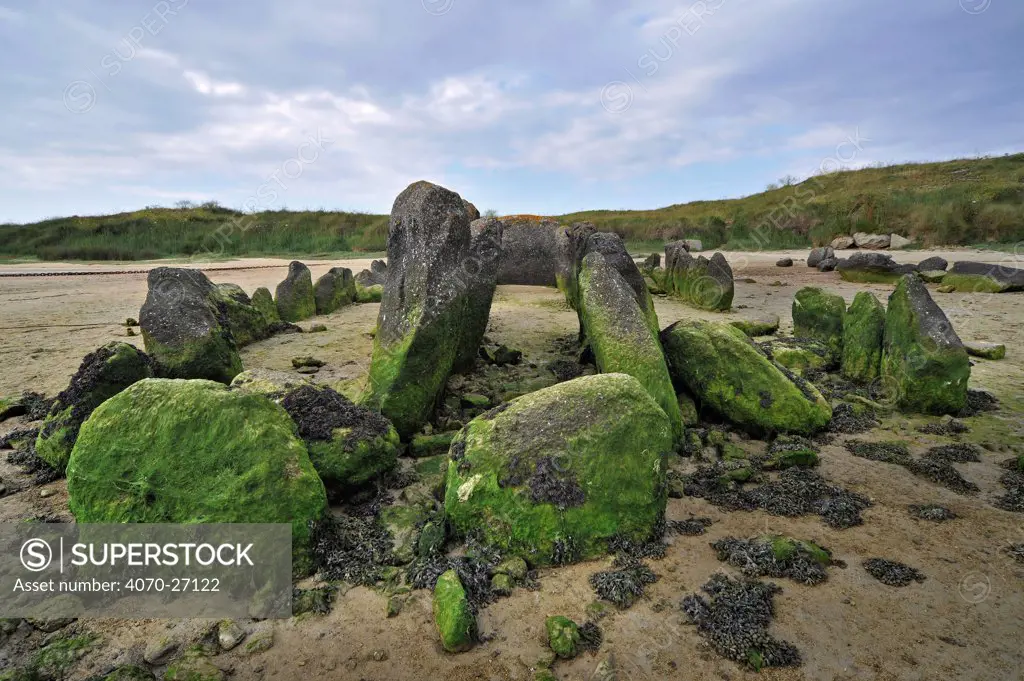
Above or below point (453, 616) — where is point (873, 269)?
above

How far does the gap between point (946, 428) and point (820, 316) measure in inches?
113

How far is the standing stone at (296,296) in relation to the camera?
951 cm

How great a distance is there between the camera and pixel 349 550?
3.00 m

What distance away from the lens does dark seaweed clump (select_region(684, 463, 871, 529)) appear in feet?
11.1

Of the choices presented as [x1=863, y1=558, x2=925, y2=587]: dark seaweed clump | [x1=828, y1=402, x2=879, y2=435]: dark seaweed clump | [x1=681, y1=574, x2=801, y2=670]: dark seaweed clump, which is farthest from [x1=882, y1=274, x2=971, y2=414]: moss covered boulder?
[x1=681, y1=574, x2=801, y2=670]: dark seaweed clump

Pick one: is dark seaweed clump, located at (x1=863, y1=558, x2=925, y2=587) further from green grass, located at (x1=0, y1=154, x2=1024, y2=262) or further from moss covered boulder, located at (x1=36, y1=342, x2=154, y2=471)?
green grass, located at (x1=0, y1=154, x2=1024, y2=262)

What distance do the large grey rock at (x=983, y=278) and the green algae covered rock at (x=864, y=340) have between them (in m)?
8.01

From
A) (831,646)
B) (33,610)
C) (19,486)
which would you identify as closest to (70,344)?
(19,486)

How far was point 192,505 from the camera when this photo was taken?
287 centimetres

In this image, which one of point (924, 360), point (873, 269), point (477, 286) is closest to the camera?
point (924, 360)

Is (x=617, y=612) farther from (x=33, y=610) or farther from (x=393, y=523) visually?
(x=33, y=610)

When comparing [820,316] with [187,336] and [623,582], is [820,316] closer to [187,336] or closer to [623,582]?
[623,582]

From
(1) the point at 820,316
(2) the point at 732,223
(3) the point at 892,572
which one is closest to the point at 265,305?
(1) the point at 820,316

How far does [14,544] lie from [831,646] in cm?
407
